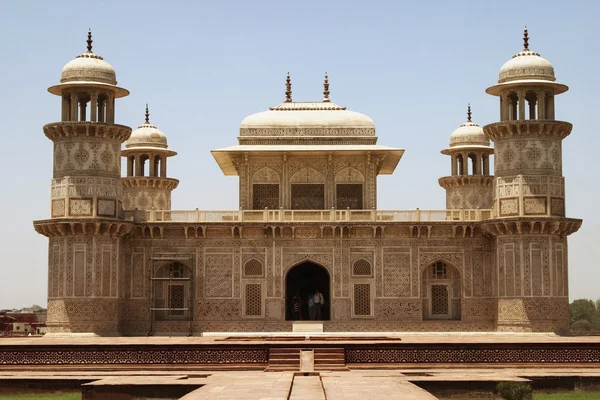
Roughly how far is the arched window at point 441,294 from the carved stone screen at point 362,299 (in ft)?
5.62

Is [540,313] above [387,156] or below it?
below

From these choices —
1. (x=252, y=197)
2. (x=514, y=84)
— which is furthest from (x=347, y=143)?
(x=514, y=84)

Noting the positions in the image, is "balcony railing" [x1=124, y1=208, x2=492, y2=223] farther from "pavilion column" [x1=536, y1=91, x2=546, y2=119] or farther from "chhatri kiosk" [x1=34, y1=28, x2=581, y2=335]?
"pavilion column" [x1=536, y1=91, x2=546, y2=119]

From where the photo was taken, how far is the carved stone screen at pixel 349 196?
32688mm

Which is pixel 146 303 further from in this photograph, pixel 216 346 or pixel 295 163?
pixel 216 346

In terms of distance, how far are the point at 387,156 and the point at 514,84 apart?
17.5 feet

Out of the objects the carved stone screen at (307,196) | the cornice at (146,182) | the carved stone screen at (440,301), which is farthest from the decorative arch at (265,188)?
the cornice at (146,182)

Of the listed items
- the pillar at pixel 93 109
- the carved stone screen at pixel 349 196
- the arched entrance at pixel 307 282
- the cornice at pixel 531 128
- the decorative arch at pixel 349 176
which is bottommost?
the arched entrance at pixel 307 282

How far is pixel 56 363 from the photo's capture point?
21016 mm

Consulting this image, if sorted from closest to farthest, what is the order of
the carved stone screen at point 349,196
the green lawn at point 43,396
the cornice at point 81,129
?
the green lawn at point 43,396
the cornice at point 81,129
the carved stone screen at point 349,196

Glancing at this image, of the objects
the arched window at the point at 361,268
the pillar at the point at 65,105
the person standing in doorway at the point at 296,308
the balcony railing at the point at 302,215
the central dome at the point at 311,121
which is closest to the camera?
the pillar at the point at 65,105

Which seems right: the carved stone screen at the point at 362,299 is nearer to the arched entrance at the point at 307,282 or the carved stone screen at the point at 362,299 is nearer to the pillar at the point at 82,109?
the arched entrance at the point at 307,282

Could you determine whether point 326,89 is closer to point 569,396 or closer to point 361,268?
point 361,268

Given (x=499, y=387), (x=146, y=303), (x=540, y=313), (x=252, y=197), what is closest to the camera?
(x=499, y=387)
